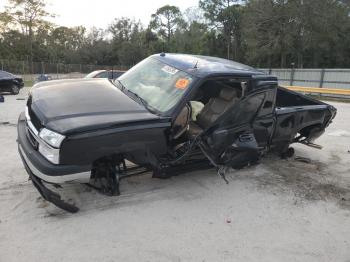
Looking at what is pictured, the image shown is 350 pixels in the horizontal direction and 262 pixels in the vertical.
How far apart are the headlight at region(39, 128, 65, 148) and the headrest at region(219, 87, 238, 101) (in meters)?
2.79

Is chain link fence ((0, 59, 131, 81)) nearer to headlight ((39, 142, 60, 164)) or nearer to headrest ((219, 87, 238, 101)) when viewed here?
headrest ((219, 87, 238, 101))

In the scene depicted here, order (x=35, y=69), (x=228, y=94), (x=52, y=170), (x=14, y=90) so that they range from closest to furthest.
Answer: (x=52, y=170) < (x=228, y=94) < (x=14, y=90) < (x=35, y=69)

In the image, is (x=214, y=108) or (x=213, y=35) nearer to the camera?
(x=214, y=108)

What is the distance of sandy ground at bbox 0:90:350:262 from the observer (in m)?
3.39

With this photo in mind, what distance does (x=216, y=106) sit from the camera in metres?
5.38

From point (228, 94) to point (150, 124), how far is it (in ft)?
5.96

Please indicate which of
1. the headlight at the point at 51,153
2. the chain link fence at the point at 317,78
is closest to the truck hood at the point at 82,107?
the headlight at the point at 51,153

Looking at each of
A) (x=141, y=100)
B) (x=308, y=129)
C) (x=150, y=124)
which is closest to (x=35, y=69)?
(x=308, y=129)

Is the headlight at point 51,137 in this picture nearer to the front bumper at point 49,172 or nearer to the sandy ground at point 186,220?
the front bumper at point 49,172

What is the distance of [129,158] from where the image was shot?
4.02 m

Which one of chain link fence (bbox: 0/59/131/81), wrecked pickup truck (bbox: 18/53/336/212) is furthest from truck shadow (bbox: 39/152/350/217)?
chain link fence (bbox: 0/59/131/81)

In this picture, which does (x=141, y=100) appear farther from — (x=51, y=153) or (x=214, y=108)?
(x=51, y=153)

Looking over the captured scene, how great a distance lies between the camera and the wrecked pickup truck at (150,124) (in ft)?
11.7

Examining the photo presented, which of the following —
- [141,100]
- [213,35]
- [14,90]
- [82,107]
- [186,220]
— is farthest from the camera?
[213,35]
